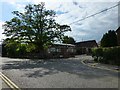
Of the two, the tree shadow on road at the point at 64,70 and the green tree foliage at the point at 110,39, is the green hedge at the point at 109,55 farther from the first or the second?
the green tree foliage at the point at 110,39

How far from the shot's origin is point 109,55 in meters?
25.7

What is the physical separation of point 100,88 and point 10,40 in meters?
41.5

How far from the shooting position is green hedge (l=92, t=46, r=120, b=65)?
23.8 m

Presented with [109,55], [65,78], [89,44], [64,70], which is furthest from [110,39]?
[89,44]

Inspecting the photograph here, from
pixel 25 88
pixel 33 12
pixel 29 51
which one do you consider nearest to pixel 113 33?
pixel 33 12

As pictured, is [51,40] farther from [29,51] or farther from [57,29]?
[29,51]

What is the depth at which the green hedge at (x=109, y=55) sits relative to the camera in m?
23.8

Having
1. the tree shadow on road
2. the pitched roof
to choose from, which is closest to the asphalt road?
the tree shadow on road

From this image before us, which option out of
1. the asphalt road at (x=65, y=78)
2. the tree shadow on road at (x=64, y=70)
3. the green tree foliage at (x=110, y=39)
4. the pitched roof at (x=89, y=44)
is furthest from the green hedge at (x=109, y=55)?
the pitched roof at (x=89, y=44)

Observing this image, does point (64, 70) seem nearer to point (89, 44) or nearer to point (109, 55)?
point (109, 55)

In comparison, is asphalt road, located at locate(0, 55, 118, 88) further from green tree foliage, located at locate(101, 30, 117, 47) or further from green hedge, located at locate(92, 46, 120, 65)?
green tree foliage, located at locate(101, 30, 117, 47)

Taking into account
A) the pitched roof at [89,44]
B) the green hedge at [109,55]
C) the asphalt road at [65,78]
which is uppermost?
the pitched roof at [89,44]

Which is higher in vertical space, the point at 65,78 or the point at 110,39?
the point at 110,39

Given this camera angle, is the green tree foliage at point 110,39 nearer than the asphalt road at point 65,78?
No
